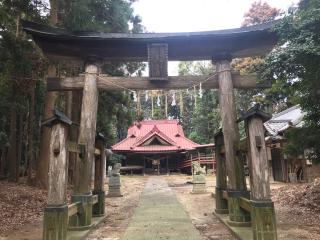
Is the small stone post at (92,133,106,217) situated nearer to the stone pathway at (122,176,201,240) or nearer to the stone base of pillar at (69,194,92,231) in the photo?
the stone pathway at (122,176,201,240)

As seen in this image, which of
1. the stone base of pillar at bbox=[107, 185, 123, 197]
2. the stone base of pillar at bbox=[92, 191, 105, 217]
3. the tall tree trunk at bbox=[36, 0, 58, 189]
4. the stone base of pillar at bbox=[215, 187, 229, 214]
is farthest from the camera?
the stone base of pillar at bbox=[107, 185, 123, 197]

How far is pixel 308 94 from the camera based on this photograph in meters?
7.92

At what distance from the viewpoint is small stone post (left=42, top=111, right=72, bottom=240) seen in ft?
17.7

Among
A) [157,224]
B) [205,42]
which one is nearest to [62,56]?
[205,42]

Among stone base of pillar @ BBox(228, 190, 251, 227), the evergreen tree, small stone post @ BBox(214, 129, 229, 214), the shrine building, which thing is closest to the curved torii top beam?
the evergreen tree

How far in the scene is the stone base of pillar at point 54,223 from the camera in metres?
5.34

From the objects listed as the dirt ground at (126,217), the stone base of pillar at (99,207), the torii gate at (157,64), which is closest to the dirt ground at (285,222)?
the dirt ground at (126,217)

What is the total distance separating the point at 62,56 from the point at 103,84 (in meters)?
1.36

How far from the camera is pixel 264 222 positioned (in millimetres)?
5438

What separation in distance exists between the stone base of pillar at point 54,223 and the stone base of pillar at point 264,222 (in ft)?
10.5

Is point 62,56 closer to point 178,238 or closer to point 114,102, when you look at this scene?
point 178,238

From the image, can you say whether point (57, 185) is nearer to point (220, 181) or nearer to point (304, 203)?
point (220, 181)

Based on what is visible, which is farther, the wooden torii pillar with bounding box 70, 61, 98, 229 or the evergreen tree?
the wooden torii pillar with bounding box 70, 61, 98, 229

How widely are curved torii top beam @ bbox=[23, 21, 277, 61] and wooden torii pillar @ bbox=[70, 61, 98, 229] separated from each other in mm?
752
